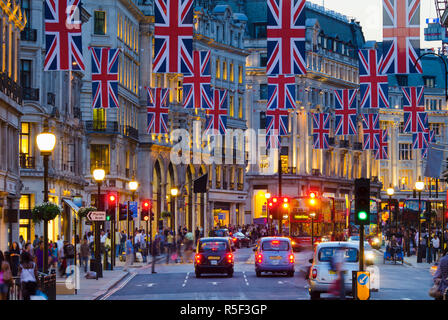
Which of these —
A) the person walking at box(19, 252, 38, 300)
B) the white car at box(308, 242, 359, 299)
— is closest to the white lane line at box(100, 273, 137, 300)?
the white car at box(308, 242, 359, 299)

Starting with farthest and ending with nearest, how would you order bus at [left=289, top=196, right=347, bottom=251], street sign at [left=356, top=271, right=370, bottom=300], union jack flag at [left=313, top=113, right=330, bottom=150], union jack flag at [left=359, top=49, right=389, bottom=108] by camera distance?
1. union jack flag at [left=313, top=113, right=330, bottom=150]
2. bus at [left=289, top=196, right=347, bottom=251]
3. union jack flag at [left=359, top=49, right=389, bottom=108]
4. street sign at [left=356, top=271, right=370, bottom=300]

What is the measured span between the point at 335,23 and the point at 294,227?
7342 cm

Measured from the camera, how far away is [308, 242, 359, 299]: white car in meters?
30.8

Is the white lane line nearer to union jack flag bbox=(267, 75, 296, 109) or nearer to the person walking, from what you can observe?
the person walking

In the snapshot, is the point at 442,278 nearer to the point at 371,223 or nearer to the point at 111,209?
the point at 111,209

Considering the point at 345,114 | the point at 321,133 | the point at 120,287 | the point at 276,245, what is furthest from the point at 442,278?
the point at 321,133

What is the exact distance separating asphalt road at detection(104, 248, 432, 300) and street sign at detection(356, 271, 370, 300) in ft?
10.6

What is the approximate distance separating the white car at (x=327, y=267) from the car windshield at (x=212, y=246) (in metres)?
12.7

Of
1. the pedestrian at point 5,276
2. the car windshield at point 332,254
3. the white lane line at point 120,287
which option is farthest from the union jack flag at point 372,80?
the pedestrian at point 5,276

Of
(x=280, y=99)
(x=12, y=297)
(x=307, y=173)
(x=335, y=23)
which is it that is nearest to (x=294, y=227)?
(x=280, y=99)

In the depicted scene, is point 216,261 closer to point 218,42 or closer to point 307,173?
point 218,42

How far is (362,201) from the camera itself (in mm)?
29109

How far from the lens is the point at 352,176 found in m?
141

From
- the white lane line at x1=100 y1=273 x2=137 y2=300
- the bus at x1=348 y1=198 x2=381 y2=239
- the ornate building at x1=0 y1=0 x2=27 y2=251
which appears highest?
the ornate building at x1=0 y1=0 x2=27 y2=251
